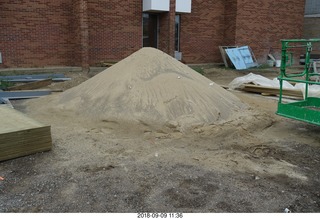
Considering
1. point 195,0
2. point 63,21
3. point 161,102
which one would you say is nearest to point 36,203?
point 161,102

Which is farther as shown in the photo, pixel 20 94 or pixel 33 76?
pixel 33 76

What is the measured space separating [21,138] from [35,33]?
9624 millimetres

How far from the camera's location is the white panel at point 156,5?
14945 mm

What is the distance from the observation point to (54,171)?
14.7 ft

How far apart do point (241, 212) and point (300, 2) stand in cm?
2159

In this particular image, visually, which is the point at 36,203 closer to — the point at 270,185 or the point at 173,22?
the point at 270,185

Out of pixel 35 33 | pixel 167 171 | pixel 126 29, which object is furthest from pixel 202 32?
pixel 167 171

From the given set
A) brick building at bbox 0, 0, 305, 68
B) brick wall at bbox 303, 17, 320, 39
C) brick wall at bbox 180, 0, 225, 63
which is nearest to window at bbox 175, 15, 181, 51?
brick building at bbox 0, 0, 305, 68

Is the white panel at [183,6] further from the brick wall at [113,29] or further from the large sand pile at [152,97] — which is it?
the large sand pile at [152,97]

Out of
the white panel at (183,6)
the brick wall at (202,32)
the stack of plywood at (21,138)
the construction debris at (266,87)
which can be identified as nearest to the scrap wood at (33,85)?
the stack of plywood at (21,138)

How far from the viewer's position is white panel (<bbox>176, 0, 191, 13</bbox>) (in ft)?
52.4

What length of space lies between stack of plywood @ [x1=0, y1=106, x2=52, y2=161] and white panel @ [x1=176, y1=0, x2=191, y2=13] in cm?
1224

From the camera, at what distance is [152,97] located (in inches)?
275

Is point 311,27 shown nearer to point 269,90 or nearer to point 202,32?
point 202,32
